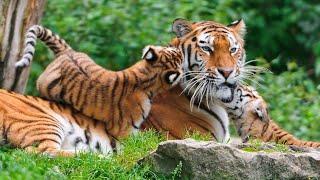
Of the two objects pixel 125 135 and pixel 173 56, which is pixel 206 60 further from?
pixel 125 135

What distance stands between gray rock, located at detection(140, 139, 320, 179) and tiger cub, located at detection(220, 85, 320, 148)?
1.82 m

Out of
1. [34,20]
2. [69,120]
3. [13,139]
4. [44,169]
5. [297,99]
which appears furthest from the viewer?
[297,99]

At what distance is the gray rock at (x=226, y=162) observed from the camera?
7.37m

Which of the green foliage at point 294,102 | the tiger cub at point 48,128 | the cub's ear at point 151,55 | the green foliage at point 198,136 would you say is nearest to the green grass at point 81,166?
the tiger cub at point 48,128

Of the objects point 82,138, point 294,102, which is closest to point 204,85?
point 82,138

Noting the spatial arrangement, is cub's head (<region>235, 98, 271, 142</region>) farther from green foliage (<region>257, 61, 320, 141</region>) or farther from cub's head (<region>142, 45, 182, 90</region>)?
green foliage (<region>257, 61, 320, 141</region>)

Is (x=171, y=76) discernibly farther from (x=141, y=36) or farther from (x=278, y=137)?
(x=141, y=36)

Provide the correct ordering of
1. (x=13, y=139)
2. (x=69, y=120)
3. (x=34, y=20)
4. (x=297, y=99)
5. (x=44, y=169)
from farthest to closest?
(x=297, y=99) < (x=34, y=20) < (x=69, y=120) < (x=13, y=139) < (x=44, y=169)

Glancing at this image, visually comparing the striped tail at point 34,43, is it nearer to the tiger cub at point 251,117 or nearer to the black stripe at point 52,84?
the black stripe at point 52,84

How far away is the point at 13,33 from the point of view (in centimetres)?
944

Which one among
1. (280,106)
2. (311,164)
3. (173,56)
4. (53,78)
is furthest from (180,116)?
(280,106)

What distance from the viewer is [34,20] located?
378 inches

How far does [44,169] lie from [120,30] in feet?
18.2

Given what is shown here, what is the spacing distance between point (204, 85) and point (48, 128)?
4.37 ft
